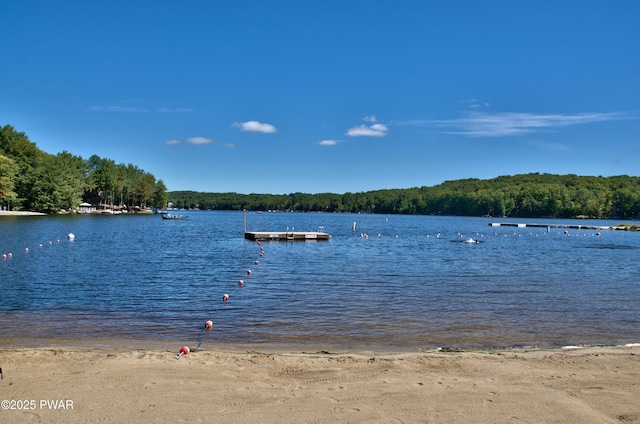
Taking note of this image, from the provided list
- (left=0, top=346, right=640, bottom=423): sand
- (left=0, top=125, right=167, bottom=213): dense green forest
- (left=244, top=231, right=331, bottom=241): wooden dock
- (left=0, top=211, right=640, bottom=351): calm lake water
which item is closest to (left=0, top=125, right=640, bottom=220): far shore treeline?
(left=0, top=125, right=167, bottom=213): dense green forest

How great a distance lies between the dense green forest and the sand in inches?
3610

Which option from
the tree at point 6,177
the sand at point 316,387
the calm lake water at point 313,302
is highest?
the tree at point 6,177

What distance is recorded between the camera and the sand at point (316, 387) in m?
7.28

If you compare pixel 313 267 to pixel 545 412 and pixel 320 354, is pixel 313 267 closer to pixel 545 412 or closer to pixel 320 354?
pixel 320 354

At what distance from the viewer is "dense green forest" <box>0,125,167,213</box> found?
9919 centimetres

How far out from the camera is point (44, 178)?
10662 centimetres

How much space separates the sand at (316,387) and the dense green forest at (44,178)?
9169 cm

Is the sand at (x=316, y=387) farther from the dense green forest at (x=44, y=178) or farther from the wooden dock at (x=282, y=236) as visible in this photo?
the dense green forest at (x=44, y=178)

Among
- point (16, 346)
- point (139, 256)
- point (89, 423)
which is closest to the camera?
point (89, 423)

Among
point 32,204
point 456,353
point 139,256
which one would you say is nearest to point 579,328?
point 456,353

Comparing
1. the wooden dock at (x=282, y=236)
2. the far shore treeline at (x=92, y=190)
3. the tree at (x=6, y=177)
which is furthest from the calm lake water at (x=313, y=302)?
the far shore treeline at (x=92, y=190)

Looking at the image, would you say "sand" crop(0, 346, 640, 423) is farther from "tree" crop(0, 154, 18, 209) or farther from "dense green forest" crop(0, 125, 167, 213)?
"dense green forest" crop(0, 125, 167, 213)

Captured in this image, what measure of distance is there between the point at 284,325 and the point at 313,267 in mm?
15928

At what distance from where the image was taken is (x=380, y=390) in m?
8.46
